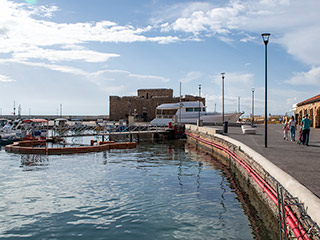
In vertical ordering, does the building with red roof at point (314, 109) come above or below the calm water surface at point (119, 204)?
above

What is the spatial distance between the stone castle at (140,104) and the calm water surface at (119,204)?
52908 mm

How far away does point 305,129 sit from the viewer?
595 inches

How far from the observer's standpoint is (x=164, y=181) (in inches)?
508

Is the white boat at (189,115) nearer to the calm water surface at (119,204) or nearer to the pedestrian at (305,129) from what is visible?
the pedestrian at (305,129)

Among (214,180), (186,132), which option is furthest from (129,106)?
(214,180)

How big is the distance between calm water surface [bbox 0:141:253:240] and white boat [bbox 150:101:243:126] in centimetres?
2843

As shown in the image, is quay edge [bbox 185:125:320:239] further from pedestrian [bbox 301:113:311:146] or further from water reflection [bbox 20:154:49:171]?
water reflection [bbox 20:154:49:171]

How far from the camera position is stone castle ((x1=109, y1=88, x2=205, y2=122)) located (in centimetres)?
6869

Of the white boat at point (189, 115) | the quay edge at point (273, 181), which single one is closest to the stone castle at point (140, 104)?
the white boat at point (189, 115)

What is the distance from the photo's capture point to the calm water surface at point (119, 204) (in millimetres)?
7422

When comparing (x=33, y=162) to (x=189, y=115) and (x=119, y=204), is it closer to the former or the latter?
(x=119, y=204)

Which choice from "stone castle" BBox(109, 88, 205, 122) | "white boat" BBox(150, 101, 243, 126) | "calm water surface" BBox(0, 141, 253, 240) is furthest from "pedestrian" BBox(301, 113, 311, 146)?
"stone castle" BBox(109, 88, 205, 122)

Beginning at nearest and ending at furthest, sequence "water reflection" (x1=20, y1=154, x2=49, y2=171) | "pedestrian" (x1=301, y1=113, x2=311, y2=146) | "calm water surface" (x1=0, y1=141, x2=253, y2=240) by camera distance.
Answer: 1. "calm water surface" (x1=0, y1=141, x2=253, y2=240)
2. "pedestrian" (x1=301, y1=113, x2=311, y2=146)
3. "water reflection" (x1=20, y1=154, x2=49, y2=171)

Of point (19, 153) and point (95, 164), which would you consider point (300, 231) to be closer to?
point (95, 164)
